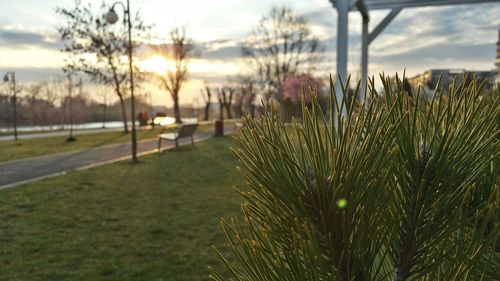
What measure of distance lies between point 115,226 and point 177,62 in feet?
136

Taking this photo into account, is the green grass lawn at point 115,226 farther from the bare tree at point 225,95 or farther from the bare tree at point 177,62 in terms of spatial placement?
the bare tree at point 225,95

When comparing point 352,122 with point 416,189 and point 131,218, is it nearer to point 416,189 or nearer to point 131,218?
point 416,189

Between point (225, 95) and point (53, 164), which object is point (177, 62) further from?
point (53, 164)

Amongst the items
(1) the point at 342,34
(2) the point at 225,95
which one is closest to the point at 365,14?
(1) the point at 342,34

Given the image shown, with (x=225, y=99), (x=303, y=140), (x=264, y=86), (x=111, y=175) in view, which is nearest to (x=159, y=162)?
(x=111, y=175)

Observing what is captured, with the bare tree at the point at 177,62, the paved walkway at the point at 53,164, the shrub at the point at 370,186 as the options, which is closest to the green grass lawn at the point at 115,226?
the paved walkway at the point at 53,164

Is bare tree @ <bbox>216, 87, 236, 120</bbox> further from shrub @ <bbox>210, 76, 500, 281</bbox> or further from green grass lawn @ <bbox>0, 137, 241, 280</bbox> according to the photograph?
shrub @ <bbox>210, 76, 500, 281</bbox>

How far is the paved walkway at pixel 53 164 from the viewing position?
997cm

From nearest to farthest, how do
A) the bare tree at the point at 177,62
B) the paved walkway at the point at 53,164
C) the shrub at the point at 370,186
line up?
the shrub at the point at 370,186 < the paved walkway at the point at 53,164 < the bare tree at the point at 177,62

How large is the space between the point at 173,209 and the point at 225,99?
46.2m

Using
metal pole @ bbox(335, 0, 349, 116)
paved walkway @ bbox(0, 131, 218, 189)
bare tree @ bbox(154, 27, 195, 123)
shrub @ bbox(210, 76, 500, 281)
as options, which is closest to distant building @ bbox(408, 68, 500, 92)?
shrub @ bbox(210, 76, 500, 281)

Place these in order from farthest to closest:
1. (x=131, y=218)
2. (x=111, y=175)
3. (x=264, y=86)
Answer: (x=264, y=86) < (x=111, y=175) < (x=131, y=218)

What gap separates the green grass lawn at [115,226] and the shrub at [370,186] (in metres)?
2.73

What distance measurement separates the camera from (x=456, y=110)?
0.64m
